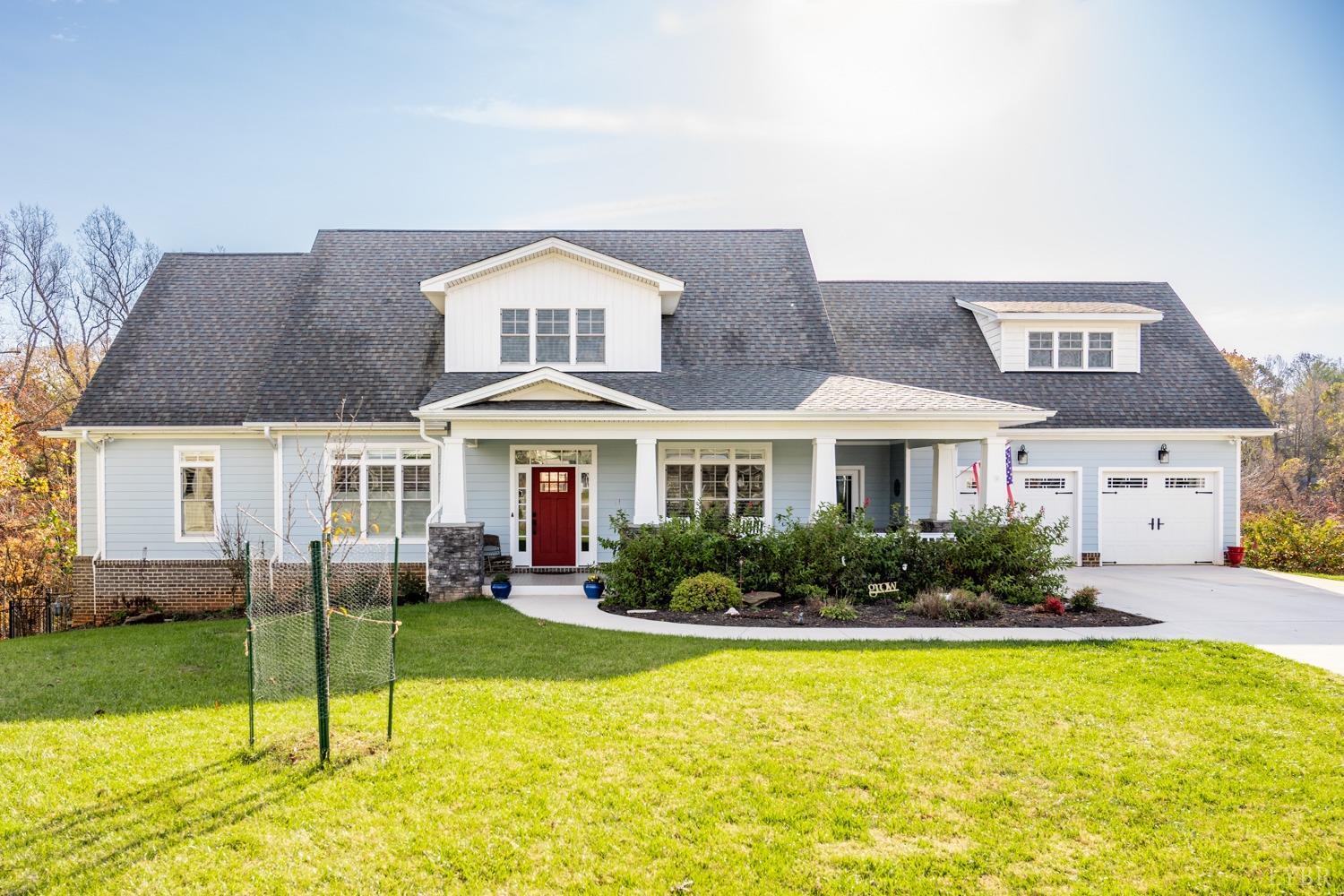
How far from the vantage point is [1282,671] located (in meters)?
7.60

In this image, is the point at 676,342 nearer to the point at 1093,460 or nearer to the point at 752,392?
the point at 752,392

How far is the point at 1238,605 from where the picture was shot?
1167cm

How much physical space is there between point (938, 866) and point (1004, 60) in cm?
1448

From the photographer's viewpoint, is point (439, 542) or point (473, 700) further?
point (439, 542)

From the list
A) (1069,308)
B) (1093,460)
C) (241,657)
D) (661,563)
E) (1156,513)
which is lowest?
(241,657)

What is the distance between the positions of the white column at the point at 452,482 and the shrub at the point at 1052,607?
9.53 metres

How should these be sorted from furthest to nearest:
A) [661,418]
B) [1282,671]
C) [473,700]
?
[661,418] < [1282,671] < [473,700]

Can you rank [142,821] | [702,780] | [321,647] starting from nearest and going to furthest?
1. [142,821]
2. [702,780]
3. [321,647]

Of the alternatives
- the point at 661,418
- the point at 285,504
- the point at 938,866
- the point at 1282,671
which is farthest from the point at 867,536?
the point at 285,504

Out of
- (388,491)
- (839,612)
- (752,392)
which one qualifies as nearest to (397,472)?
(388,491)

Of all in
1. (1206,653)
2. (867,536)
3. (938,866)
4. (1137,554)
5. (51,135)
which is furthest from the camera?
(51,135)

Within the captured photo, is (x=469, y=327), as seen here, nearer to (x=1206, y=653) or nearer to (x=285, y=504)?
(x=285, y=504)

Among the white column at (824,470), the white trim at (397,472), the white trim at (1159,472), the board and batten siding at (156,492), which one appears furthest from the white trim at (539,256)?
the white trim at (1159,472)

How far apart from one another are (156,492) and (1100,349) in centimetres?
2102
